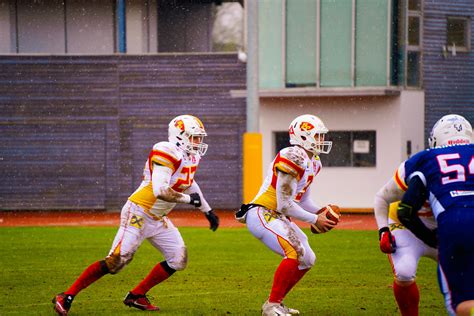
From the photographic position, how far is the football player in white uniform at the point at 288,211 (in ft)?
26.7

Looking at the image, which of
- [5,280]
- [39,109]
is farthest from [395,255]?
[39,109]

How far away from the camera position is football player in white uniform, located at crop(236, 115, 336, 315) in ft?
26.7

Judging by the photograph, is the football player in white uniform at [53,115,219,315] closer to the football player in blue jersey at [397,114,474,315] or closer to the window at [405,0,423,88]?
the football player in blue jersey at [397,114,474,315]

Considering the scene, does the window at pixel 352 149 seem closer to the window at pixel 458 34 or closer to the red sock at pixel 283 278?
the window at pixel 458 34

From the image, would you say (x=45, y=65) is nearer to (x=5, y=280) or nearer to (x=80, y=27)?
(x=80, y=27)

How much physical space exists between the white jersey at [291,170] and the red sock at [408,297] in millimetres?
1450

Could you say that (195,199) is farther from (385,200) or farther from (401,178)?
(401,178)

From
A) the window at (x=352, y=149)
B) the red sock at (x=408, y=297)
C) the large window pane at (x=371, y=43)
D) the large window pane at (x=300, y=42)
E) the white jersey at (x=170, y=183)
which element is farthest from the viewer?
the window at (x=352, y=149)

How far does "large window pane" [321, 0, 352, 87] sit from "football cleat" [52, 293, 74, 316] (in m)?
14.9

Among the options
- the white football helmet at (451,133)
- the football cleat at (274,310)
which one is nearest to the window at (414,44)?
the football cleat at (274,310)

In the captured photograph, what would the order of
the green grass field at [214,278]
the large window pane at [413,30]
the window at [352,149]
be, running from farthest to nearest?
the window at [352,149] < the large window pane at [413,30] < the green grass field at [214,278]

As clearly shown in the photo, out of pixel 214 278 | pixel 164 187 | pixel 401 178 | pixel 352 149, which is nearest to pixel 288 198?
pixel 164 187

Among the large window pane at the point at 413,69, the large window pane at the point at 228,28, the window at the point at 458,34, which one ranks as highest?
the large window pane at the point at 228,28

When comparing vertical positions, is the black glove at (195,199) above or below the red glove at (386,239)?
above
